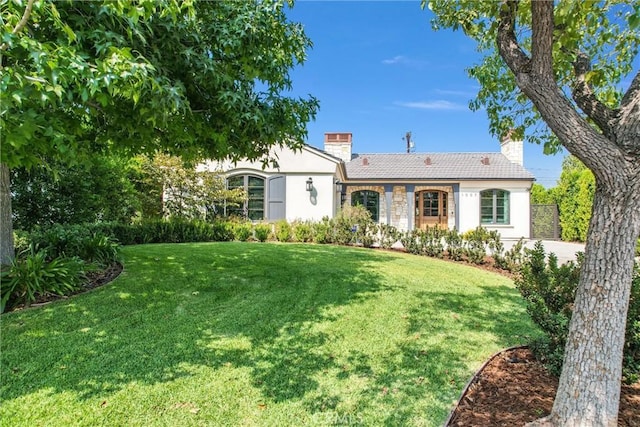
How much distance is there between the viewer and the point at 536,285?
3648mm

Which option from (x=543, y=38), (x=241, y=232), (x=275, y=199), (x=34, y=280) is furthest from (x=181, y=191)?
(x=543, y=38)

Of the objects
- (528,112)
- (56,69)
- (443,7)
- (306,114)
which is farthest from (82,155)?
(528,112)

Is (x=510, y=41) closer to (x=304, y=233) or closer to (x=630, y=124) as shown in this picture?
(x=630, y=124)

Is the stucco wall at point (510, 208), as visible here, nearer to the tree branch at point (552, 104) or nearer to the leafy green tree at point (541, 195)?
the leafy green tree at point (541, 195)

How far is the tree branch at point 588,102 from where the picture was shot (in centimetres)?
217

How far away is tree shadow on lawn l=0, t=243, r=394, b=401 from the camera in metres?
2.97

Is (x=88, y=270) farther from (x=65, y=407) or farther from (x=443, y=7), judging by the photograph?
(x=443, y=7)

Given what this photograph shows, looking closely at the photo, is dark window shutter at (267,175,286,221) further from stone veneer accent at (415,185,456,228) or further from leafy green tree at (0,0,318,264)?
leafy green tree at (0,0,318,264)

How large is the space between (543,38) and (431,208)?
16.9 m

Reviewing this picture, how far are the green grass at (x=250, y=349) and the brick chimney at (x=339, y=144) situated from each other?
1441 centimetres

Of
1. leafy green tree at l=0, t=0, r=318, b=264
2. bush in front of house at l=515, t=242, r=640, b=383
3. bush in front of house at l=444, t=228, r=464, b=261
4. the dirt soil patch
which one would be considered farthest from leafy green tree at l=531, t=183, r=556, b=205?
the dirt soil patch

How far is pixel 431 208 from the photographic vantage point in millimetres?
18453

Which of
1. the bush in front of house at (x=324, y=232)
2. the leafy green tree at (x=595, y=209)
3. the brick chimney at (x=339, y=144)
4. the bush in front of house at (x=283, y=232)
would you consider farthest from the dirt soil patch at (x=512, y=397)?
the brick chimney at (x=339, y=144)

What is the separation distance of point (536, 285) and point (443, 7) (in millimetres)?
2962
